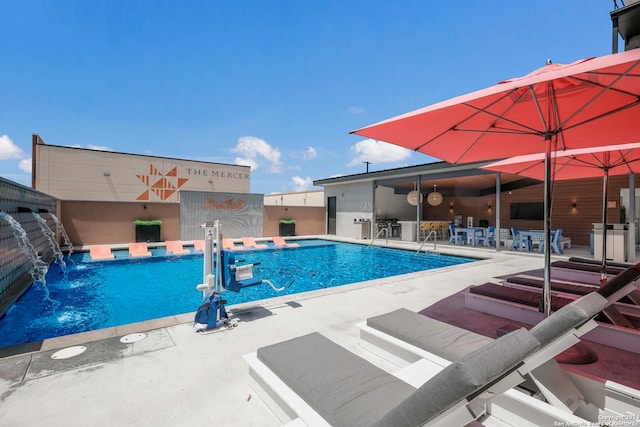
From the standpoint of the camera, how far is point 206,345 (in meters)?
3.07

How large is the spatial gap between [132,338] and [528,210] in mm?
16097

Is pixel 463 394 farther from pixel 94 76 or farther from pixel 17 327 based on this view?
pixel 94 76

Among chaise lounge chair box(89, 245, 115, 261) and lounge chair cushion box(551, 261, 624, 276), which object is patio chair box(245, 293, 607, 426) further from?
chaise lounge chair box(89, 245, 115, 261)

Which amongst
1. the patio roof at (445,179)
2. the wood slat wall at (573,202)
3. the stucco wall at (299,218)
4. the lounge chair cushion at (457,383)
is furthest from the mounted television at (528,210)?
the lounge chair cushion at (457,383)

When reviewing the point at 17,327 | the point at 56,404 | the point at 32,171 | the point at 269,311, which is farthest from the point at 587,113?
the point at 32,171

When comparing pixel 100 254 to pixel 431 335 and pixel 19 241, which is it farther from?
pixel 431 335

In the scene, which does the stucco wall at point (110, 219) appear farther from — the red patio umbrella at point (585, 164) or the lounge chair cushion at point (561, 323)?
the lounge chair cushion at point (561, 323)

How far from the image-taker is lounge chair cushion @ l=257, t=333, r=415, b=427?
1.62 metres

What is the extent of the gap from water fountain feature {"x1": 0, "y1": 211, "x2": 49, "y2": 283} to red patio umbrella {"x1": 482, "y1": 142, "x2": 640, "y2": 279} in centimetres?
895

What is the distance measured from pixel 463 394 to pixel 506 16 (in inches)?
411

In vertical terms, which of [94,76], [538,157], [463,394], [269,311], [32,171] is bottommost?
[269,311]

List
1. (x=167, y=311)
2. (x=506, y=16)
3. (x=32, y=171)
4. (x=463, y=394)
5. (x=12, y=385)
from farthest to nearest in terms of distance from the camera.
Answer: (x=32, y=171) → (x=506, y=16) → (x=167, y=311) → (x=12, y=385) → (x=463, y=394)

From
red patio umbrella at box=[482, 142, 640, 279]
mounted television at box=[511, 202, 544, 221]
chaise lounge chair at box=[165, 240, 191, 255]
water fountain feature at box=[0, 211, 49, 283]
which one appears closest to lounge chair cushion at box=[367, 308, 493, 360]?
red patio umbrella at box=[482, 142, 640, 279]

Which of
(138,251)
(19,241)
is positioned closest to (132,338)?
(19,241)
